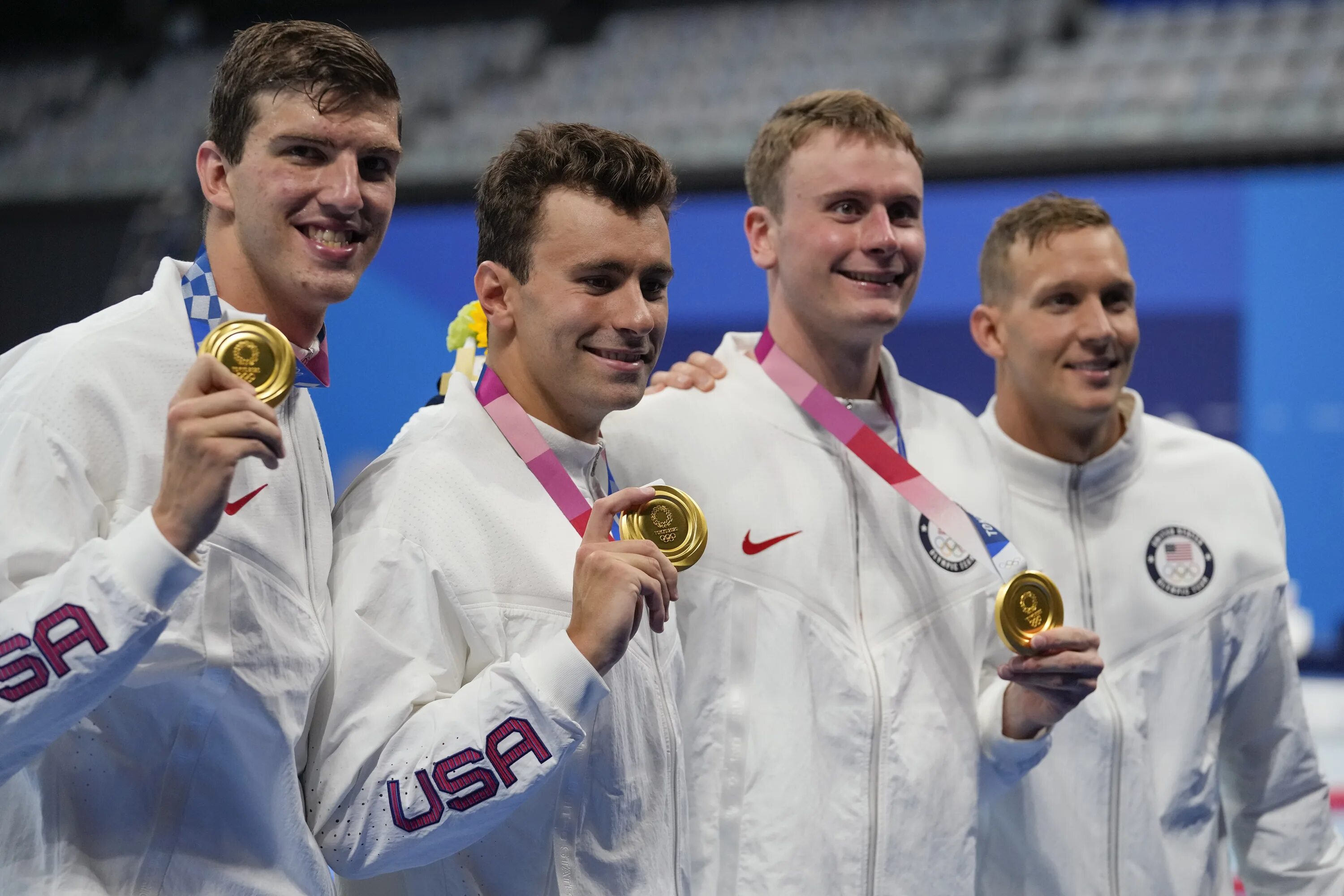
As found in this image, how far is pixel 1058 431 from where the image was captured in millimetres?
3371

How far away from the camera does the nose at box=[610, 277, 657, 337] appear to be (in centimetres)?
230

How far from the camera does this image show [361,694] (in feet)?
6.66

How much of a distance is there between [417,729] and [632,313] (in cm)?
79

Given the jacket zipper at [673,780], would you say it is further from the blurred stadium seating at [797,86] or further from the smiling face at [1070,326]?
the blurred stadium seating at [797,86]

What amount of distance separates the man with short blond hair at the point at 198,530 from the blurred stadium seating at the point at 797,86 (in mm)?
7274

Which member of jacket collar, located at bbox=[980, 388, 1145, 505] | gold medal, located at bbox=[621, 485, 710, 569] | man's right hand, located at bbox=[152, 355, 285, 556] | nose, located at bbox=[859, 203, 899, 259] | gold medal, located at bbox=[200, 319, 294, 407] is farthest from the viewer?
jacket collar, located at bbox=[980, 388, 1145, 505]

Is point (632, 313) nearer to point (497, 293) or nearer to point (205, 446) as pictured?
point (497, 293)

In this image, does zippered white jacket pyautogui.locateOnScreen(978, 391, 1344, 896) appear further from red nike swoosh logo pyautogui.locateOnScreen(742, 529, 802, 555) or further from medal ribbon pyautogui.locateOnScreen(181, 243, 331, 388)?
medal ribbon pyautogui.locateOnScreen(181, 243, 331, 388)

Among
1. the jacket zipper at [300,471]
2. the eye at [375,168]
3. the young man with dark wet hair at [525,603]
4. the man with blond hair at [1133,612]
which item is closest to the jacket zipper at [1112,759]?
the man with blond hair at [1133,612]

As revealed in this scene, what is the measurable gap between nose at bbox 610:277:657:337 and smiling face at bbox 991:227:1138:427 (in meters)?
1.39

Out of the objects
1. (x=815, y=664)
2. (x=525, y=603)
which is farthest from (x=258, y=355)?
(x=815, y=664)

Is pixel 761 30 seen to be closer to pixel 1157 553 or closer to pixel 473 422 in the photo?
pixel 1157 553

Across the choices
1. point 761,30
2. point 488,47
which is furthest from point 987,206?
point 488,47

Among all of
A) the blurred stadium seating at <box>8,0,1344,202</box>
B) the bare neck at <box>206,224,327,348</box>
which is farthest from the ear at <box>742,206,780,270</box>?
the blurred stadium seating at <box>8,0,1344,202</box>
